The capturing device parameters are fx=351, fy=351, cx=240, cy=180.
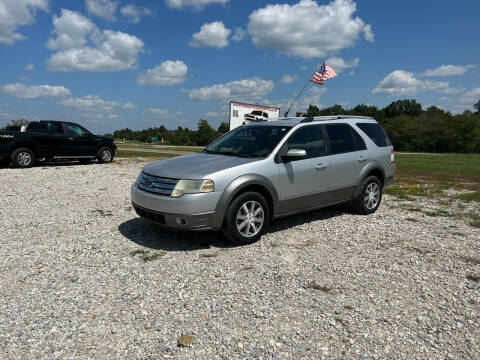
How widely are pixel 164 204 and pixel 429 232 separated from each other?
169 inches

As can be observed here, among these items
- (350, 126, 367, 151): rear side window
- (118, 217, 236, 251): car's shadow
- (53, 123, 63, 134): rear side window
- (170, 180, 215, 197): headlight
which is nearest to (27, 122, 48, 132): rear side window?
(53, 123, 63, 134): rear side window

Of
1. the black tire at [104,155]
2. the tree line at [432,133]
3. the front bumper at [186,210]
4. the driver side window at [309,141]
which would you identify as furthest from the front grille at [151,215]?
the tree line at [432,133]

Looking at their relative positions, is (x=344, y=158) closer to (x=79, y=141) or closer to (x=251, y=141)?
(x=251, y=141)

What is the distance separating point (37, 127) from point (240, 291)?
12.6 m

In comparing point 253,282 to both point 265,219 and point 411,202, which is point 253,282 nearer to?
point 265,219

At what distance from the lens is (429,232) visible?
5.75 metres

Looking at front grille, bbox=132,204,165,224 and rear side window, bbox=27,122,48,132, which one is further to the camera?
rear side window, bbox=27,122,48,132

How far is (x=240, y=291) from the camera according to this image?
364 cm

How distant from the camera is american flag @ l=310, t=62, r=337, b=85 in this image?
1722 centimetres

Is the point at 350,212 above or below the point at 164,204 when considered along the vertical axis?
below

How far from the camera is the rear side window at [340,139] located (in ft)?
19.8

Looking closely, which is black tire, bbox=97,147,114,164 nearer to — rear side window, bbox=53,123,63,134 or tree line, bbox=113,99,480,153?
rear side window, bbox=53,123,63,134

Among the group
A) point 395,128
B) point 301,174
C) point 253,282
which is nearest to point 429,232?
point 301,174

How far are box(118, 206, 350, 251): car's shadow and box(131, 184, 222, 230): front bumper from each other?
323 millimetres
